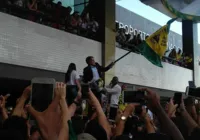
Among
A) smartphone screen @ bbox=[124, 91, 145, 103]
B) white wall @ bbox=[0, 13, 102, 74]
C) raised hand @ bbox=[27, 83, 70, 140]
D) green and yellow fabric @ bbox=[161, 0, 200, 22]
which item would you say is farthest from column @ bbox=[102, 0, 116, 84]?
raised hand @ bbox=[27, 83, 70, 140]

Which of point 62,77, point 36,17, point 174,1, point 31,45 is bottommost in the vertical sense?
point 62,77

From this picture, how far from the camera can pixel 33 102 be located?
10.3 feet

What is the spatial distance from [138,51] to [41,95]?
519 inches

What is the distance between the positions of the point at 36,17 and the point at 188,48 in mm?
11780

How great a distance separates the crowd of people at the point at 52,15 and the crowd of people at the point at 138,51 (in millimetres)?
1773

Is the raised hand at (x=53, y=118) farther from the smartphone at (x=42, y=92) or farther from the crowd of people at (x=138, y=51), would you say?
the crowd of people at (x=138, y=51)

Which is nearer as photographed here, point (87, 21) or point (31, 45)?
point (31, 45)

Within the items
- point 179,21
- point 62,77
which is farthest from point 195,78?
point 62,77

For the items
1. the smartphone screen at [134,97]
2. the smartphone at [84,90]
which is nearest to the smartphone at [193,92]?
→ the smartphone screen at [134,97]

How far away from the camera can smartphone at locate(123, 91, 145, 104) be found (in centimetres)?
381

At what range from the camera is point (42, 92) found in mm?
3115

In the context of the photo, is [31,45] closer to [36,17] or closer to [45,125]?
[36,17]

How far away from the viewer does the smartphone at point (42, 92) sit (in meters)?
3.10

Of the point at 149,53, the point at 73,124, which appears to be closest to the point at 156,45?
the point at 149,53
